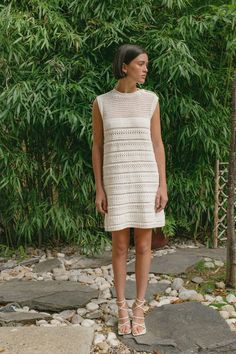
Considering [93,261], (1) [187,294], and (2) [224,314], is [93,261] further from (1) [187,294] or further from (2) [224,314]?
(2) [224,314]

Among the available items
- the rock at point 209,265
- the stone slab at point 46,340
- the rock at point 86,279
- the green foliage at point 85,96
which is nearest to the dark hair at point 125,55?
the green foliage at point 85,96

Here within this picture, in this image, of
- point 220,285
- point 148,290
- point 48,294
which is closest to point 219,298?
point 220,285

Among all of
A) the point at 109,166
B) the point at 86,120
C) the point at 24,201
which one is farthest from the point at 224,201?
the point at 109,166

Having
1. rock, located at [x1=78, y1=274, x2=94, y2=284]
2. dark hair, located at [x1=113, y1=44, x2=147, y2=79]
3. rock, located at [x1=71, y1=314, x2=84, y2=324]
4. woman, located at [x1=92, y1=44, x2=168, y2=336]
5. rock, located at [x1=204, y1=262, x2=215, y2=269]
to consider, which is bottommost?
rock, located at [x1=78, y1=274, x2=94, y2=284]

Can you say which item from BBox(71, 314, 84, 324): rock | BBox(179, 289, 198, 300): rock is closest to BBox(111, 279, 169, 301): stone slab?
BBox(179, 289, 198, 300): rock

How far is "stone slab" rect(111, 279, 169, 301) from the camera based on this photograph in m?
2.69

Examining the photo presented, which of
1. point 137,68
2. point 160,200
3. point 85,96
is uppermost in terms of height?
point 137,68

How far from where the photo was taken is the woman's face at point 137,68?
1.99 m

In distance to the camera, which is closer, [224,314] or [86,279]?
[224,314]

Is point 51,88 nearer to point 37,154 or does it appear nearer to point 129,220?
point 37,154

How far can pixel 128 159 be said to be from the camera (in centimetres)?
206

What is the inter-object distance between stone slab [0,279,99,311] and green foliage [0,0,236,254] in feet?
1.84

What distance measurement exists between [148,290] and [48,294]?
1.99ft

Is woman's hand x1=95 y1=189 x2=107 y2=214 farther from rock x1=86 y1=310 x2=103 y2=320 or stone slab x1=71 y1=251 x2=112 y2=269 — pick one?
stone slab x1=71 y1=251 x2=112 y2=269
